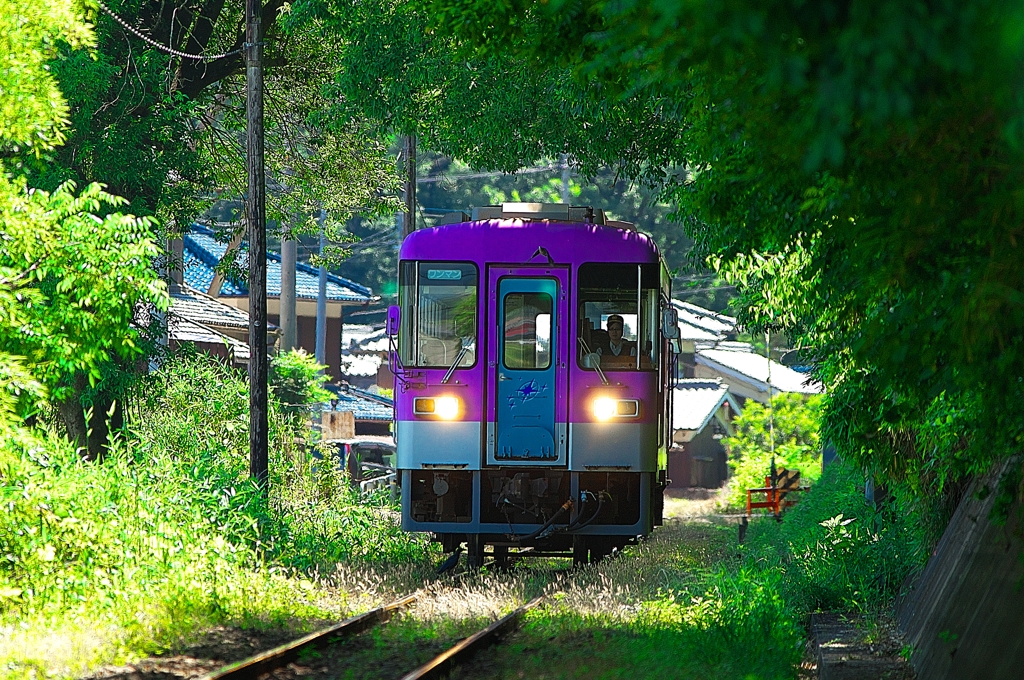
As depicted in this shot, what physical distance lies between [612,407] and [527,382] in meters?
0.92

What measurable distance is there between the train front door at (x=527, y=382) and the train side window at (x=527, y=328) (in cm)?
1

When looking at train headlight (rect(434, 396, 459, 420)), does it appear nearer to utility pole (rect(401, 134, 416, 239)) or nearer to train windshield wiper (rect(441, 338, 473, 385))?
train windshield wiper (rect(441, 338, 473, 385))

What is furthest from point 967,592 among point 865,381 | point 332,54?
point 332,54

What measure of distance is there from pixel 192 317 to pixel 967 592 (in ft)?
81.6

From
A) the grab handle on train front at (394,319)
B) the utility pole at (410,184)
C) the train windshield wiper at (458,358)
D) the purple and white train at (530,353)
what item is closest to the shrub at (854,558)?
the purple and white train at (530,353)

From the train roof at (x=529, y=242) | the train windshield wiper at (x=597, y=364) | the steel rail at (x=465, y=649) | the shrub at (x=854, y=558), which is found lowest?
the steel rail at (x=465, y=649)

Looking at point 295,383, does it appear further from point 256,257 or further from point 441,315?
point 441,315

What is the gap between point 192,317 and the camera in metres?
30.3

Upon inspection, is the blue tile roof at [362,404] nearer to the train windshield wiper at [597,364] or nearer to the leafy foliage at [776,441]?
the leafy foliage at [776,441]

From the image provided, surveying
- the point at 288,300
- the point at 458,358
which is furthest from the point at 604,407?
Result: the point at 288,300

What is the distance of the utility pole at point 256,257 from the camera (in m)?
15.5

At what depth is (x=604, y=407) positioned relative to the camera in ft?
43.7

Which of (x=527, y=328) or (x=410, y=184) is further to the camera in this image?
(x=410, y=184)

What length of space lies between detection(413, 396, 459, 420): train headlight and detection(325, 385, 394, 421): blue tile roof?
26173 mm
